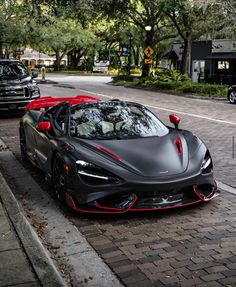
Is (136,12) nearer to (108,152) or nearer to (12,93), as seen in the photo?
(12,93)

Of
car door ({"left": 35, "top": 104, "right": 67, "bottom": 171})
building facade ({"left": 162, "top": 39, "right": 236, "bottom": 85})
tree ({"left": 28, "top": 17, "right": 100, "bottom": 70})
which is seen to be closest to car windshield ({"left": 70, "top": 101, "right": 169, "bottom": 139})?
car door ({"left": 35, "top": 104, "right": 67, "bottom": 171})

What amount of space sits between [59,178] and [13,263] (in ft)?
6.32

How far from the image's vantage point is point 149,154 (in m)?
5.63

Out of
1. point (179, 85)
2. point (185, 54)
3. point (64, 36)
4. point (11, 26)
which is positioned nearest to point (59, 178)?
point (179, 85)

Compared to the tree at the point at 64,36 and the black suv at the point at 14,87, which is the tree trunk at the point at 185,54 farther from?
the black suv at the point at 14,87

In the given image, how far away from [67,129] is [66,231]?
5.48 ft

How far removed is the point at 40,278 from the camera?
12.6ft

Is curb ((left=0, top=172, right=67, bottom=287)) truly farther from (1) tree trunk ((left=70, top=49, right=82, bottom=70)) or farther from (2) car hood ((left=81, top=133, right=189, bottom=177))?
(1) tree trunk ((left=70, top=49, right=82, bottom=70))

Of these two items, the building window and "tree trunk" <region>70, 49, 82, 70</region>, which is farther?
"tree trunk" <region>70, 49, 82, 70</region>

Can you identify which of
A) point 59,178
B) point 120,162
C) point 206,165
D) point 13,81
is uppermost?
point 13,81

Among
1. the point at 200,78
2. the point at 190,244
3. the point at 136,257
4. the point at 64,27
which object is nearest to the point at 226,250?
the point at 190,244

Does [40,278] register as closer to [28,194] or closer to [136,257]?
[136,257]

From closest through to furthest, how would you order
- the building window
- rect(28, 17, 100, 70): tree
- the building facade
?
1. the building facade
2. the building window
3. rect(28, 17, 100, 70): tree

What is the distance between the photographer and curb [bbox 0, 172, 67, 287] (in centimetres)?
386
